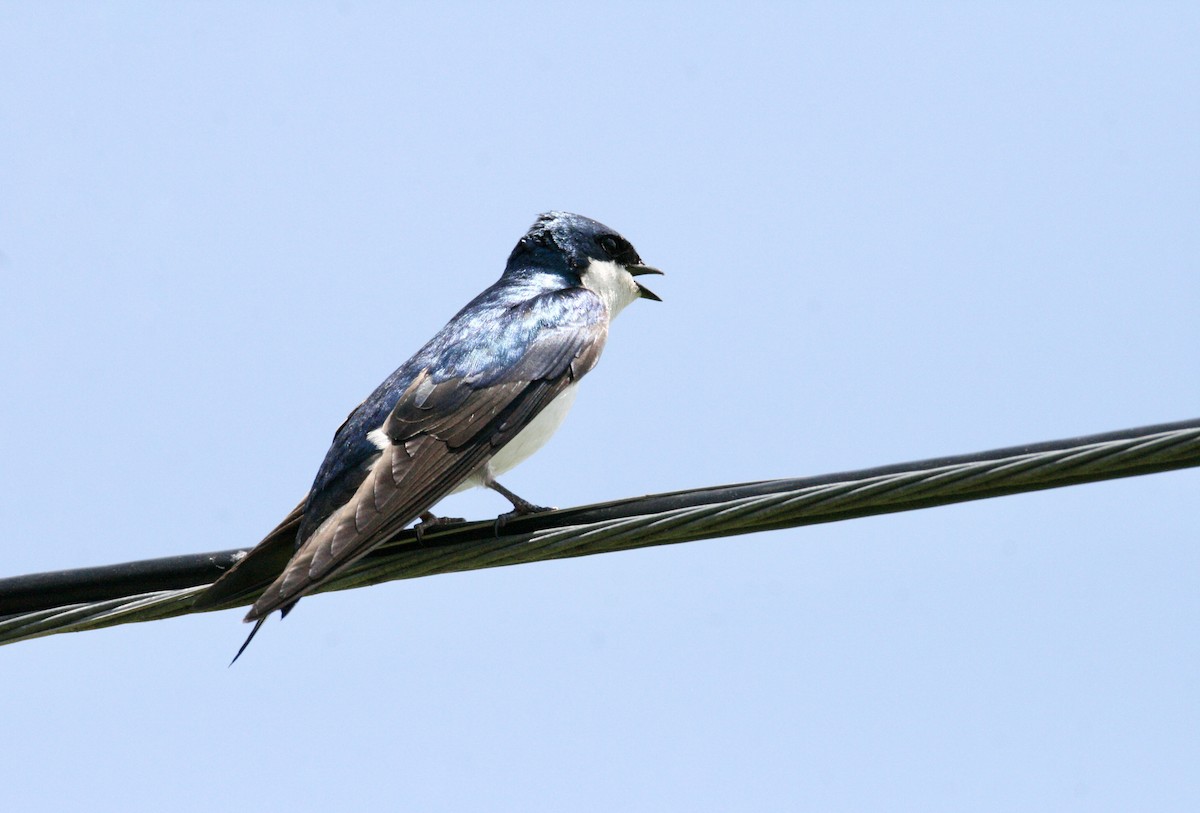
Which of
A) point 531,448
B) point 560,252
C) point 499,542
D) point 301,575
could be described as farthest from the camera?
point 560,252

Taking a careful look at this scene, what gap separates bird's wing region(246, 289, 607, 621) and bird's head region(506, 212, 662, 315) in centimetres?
55

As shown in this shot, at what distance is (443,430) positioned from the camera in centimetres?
609

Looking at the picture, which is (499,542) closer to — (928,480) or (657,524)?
(657,524)

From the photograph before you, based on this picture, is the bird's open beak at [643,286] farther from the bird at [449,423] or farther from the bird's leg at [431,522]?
the bird's leg at [431,522]

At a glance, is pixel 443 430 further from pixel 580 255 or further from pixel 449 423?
pixel 580 255

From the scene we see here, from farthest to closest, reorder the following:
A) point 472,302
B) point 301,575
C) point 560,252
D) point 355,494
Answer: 1. point 560,252
2. point 472,302
3. point 355,494
4. point 301,575

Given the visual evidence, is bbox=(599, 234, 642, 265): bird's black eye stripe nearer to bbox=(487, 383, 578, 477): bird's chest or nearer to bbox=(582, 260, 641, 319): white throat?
bbox=(582, 260, 641, 319): white throat

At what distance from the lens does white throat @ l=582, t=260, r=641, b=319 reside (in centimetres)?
807

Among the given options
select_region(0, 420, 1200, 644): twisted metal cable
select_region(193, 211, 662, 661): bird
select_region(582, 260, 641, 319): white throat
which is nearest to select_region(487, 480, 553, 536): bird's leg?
select_region(193, 211, 662, 661): bird

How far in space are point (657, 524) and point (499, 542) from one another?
0.51 metres

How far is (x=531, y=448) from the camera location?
661 centimetres

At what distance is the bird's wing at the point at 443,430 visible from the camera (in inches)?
197

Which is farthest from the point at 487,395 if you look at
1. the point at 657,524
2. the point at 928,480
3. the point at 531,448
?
the point at 928,480

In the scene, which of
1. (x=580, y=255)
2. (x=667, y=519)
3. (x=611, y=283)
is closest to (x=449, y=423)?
(x=667, y=519)
